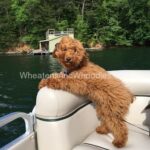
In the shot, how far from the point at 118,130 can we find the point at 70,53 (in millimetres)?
640

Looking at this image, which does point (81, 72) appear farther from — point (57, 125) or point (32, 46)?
point (32, 46)

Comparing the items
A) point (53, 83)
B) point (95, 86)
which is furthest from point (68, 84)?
point (95, 86)

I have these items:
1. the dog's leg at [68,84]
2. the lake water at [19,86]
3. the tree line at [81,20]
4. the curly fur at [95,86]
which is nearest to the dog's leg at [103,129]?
the curly fur at [95,86]

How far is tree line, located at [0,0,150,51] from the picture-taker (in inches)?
1222

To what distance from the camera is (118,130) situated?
2480 millimetres

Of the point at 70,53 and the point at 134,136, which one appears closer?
the point at 70,53

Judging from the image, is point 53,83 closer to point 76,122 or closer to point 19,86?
point 76,122

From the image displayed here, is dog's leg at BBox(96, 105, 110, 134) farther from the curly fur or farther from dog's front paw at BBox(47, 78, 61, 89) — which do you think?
dog's front paw at BBox(47, 78, 61, 89)

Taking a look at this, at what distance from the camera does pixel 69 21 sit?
33438mm

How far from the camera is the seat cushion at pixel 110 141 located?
2338mm

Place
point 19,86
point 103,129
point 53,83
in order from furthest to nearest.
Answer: point 19,86 < point 103,129 < point 53,83

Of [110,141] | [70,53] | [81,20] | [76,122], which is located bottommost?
[81,20]

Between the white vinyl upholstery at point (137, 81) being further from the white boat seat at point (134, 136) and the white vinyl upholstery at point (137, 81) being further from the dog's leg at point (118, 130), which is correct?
the dog's leg at point (118, 130)

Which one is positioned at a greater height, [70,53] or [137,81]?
[70,53]
